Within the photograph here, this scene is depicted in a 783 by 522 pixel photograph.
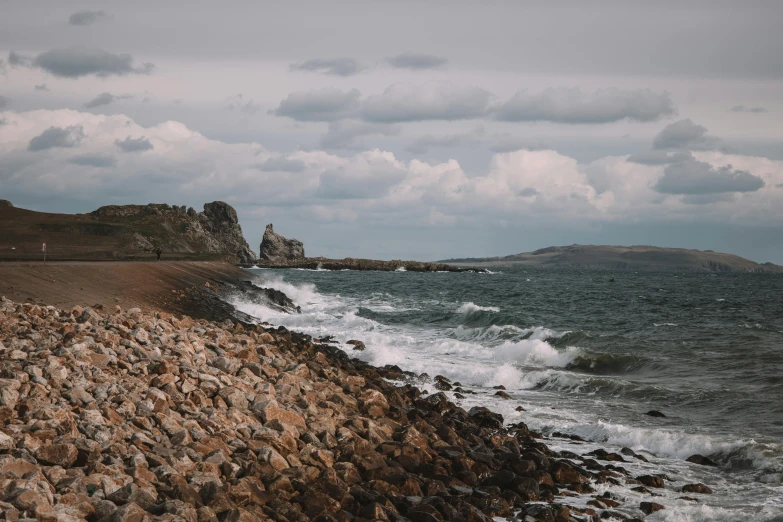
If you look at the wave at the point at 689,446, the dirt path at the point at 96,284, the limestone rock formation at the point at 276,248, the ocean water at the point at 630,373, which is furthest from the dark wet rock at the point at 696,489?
the limestone rock formation at the point at 276,248

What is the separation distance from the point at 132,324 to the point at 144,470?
852cm

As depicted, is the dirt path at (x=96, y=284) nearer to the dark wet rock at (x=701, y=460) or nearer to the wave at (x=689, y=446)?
the wave at (x=689, y=446)

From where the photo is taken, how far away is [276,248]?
529 ft

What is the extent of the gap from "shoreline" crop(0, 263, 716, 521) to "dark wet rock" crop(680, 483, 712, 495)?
0.41 meters

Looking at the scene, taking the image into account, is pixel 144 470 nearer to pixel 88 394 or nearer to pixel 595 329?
pixel 88 394

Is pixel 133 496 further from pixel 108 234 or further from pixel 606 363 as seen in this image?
pixel 108 234

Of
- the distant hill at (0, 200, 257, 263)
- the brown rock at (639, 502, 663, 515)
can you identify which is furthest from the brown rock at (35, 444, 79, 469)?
the distant hill at (0, 200, 257, 263)

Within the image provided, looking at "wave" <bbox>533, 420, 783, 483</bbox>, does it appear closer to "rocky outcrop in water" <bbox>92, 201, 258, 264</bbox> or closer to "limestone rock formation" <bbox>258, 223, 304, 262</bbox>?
"rocky outcrop in water" <bbox>92, 201, 258, 264</bbox>

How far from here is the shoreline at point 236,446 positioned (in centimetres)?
812

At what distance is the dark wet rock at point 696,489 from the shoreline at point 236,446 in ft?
1.35

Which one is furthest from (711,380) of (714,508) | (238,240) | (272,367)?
(238,240)

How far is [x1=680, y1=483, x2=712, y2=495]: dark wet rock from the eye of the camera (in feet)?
37.8

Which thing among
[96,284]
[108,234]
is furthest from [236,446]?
[108,234]

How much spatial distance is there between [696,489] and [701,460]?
1961 mm
